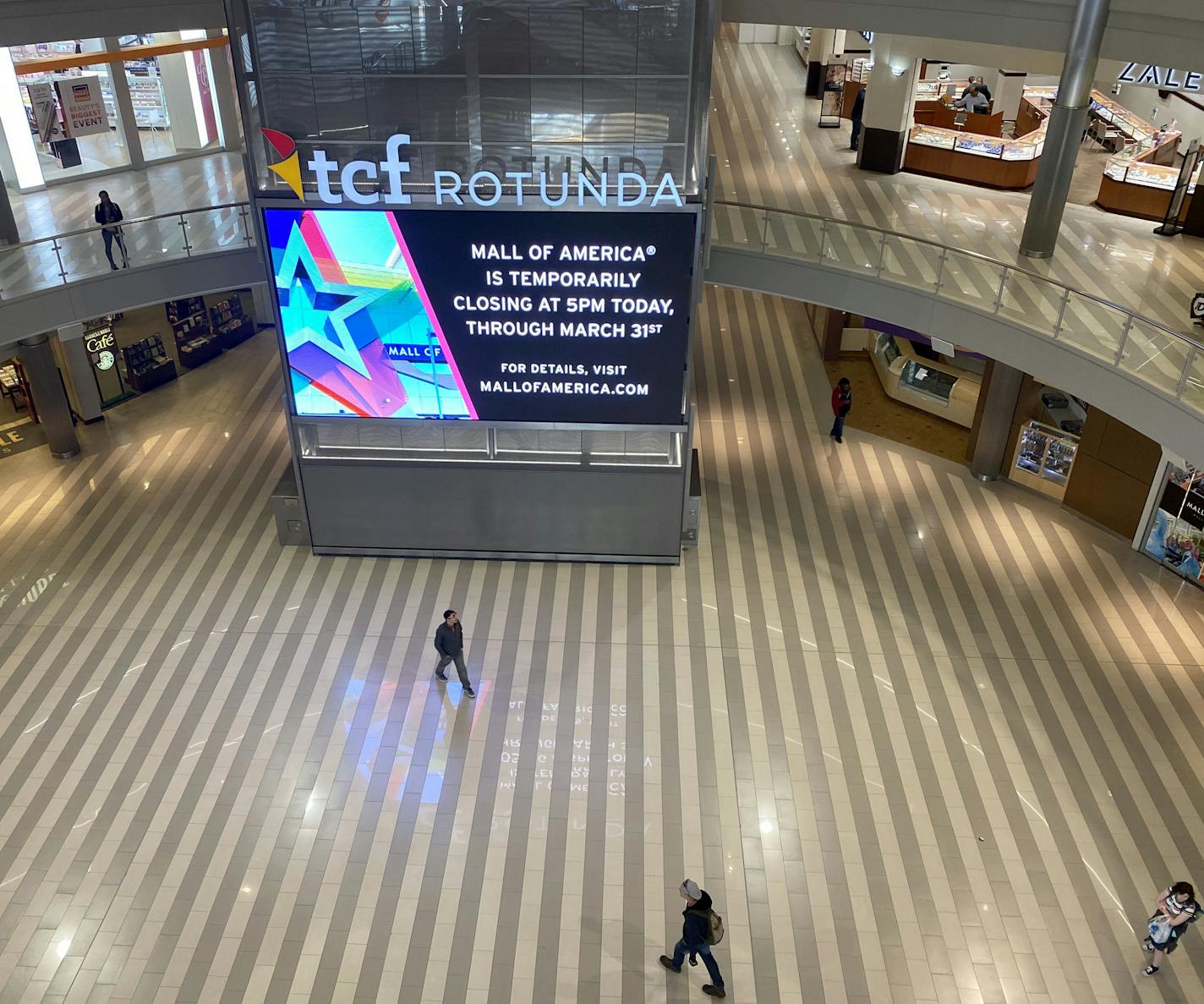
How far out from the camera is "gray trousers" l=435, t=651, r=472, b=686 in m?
10.8

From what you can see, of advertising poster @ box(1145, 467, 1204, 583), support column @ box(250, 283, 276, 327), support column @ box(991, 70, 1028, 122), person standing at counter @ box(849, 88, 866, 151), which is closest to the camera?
advertising poster @ box(1145, 467, 1204, 583)

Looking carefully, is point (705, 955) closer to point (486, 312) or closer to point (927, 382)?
point (486, 312)

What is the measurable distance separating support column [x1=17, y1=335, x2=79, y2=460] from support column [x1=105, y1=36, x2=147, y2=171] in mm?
3323

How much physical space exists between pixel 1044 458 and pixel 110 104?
15030 millimetres

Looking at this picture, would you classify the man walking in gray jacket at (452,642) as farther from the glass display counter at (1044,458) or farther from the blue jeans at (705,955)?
the glass display counter at (1044,458)

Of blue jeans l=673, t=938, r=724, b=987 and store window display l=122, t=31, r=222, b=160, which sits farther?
store window display l=122, t=31, r=222, b=160

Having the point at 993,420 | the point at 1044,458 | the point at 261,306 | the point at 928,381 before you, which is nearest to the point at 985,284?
the point at 993,420

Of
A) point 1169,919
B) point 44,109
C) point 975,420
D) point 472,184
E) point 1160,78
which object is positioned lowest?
point 1169,919

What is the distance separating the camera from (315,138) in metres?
10.6

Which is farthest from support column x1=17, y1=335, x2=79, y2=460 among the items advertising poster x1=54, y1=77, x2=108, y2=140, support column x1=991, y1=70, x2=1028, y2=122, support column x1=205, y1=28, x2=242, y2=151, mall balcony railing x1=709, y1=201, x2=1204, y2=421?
support column x1=991, y1=70, x2=1028, y2=122

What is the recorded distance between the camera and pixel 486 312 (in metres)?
11.5

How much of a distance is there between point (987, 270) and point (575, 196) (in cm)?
489

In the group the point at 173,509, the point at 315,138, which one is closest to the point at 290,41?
the point at 315,138

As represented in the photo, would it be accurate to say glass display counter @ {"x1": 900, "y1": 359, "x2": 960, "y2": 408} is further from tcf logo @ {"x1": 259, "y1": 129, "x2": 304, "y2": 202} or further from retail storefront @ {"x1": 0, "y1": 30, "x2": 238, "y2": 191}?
retail storefront @ {"x1": 0, "y1": 30, "x2": 238, "y2": 191}
